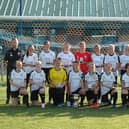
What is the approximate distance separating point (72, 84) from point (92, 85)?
1.50 ft

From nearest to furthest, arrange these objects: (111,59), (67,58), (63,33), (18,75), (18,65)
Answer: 1. (18,65)
2. (18,75)
3. (67,58)
4. (111,59)
5. (63,33)

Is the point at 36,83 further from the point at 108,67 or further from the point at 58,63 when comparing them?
the point at 108,67

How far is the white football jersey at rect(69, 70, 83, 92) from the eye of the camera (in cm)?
1027

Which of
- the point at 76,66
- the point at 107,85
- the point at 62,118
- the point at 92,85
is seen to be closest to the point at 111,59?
the point at 107,85

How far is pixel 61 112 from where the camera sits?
368 inches

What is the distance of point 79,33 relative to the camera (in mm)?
14703

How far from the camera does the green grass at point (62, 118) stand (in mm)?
8000

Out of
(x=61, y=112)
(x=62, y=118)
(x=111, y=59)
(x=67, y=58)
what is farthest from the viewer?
(x=111, y=59)

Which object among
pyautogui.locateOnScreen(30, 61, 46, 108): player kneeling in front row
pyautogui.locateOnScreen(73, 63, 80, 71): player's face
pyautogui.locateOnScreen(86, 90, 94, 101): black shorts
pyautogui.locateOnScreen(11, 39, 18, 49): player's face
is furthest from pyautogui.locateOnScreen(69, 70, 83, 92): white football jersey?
pyautogui.locateOnScreen(11, 39, 18, 49): player's face

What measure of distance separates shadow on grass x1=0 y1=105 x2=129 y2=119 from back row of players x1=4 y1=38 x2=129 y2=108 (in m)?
0.25

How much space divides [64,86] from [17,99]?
1103mm

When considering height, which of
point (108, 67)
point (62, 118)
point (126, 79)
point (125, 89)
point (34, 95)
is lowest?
point (62, 118)

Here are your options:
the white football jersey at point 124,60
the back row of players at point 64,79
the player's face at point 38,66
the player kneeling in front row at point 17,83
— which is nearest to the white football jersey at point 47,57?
the back row of players at point 64,79

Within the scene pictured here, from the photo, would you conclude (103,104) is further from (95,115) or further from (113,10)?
(113,10)
